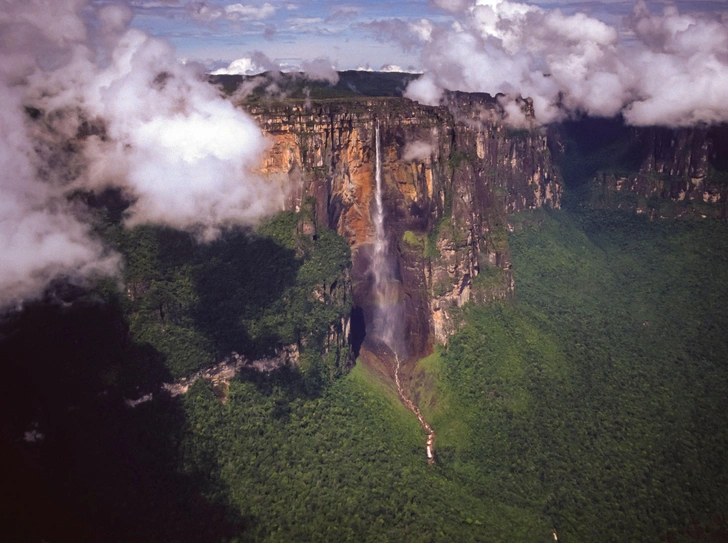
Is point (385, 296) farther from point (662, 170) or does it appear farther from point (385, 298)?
point (662, 170)

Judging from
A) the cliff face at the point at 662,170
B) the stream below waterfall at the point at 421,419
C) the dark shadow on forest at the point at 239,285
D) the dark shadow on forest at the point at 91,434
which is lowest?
the stream below waterfall at the point at 421,419

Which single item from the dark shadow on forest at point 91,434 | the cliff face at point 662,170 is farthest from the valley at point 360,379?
the cliff face at point 662,170

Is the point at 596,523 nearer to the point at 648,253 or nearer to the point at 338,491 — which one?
the point at 338,491

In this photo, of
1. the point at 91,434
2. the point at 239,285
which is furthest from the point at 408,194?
the point at 91,434

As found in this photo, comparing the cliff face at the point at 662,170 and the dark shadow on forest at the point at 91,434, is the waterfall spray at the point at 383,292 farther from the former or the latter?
the cliff face at the point at 662,170

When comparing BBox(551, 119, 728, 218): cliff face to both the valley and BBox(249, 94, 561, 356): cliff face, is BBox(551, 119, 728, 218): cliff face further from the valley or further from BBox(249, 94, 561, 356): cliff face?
BBox(249, 94, 561, 356): cliff face

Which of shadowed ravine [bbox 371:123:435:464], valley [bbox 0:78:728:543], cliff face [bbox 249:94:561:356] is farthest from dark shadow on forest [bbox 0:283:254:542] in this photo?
shadowed ravine [bbox 371:123:435:464]

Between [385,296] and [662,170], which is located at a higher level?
[662,170]

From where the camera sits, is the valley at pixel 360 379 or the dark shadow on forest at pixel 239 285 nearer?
the valley at pixel 360 379

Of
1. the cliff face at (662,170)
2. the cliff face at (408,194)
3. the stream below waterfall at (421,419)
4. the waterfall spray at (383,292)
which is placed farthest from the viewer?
the cliff face at (662,170)
